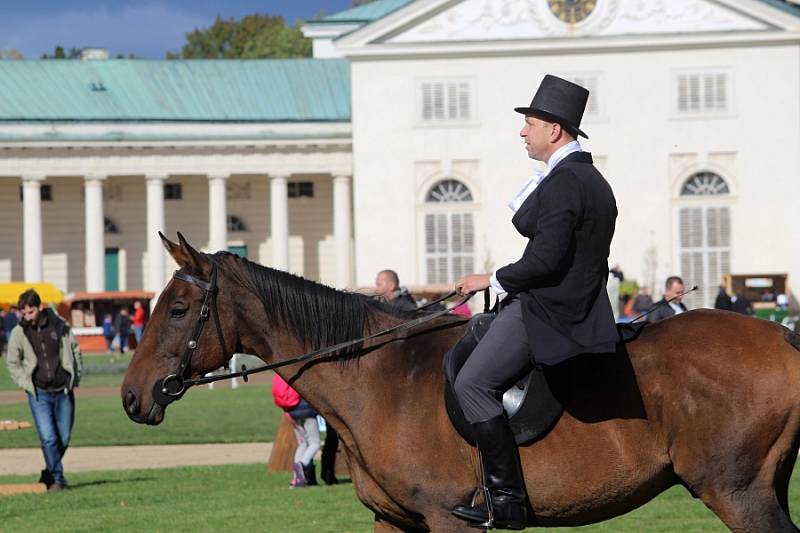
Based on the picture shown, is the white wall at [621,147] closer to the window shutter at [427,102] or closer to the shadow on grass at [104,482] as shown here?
the window shutter at [427,102]

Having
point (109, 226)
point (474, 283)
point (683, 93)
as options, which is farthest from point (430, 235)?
point (474, 283)

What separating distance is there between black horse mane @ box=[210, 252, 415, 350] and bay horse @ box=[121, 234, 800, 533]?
144 millimetres

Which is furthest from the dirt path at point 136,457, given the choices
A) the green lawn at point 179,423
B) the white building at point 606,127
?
the white building at point 606,127

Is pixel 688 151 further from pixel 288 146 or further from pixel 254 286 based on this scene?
pixel 254 286

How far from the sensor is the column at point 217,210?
205 ft

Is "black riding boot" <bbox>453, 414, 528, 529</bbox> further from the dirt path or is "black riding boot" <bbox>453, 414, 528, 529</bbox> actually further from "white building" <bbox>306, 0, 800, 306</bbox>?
"white building" <bbox>306, 0, 800, 306</bbox>

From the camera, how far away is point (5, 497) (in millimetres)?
14797

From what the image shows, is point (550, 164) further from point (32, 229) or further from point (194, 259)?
point (32, 229)

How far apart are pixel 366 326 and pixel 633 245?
53.0 meters

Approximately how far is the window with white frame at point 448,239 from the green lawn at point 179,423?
95.3ft

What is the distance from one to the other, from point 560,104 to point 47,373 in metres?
9.39

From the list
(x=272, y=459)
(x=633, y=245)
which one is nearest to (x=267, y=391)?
(x=272, y=459)

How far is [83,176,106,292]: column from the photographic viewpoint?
61.6m

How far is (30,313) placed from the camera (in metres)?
15.3
